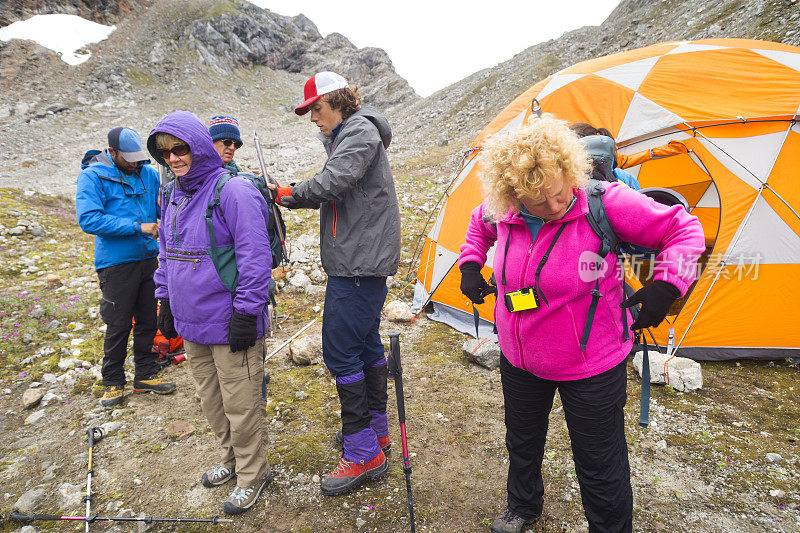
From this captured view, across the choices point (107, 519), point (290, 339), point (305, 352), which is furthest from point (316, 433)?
point (290, 339)

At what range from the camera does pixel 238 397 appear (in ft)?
9.80

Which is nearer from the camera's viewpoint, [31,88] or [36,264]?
[36,264]

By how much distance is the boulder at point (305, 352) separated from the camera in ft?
17.2

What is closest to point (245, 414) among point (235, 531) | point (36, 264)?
point (235, 531)

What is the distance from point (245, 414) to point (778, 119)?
6194mm

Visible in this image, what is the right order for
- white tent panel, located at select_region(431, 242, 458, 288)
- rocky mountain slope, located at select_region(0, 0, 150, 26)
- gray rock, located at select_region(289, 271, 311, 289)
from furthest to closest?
1. rocky mountain slope, located at select_region(0, 0, 150, 26)
2. gray rock, located at select_region(289, 271, 311, 289)
3. white tent panel, located at select_region(431, 242, 458, 288)

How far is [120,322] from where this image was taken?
458 cm

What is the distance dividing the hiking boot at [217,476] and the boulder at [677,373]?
4375 mm

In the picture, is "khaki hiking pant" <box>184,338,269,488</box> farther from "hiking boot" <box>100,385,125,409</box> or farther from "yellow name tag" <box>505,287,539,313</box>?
"hiking boot" <box>100,385,125,409</box>

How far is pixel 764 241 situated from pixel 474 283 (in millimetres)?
4109

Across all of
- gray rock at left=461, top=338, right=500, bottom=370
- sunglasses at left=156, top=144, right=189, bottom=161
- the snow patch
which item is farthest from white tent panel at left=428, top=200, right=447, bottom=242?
the snow patch

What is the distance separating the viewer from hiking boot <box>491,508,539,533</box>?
2801 millimetres

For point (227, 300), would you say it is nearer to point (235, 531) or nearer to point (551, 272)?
point (235, 531)

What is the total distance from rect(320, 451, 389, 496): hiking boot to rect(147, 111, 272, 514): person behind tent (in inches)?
→ 22.5
